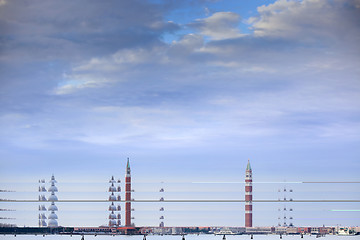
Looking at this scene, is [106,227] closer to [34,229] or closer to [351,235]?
[34,229]

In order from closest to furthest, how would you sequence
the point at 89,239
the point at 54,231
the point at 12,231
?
the point at 89,239 < the point at 12,231 < the point at 54,231

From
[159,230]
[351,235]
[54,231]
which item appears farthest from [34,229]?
[351,235]

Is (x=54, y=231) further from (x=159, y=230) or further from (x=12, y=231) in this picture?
(x=159, y=230)

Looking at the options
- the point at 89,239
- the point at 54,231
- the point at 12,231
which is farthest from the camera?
the point at 54,231

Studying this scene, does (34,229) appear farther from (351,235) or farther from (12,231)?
(351,235)

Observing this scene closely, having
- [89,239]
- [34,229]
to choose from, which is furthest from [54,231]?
[89,239]

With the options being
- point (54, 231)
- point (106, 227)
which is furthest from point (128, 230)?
point (54, 231)

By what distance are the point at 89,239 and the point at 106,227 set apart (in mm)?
38647

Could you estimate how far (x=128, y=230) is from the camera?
185625mm

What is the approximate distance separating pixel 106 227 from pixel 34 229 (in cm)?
2012

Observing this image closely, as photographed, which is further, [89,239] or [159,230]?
[159,230]

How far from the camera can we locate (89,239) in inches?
6097

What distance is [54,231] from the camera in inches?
7638

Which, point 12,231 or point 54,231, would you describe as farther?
point 54,231
